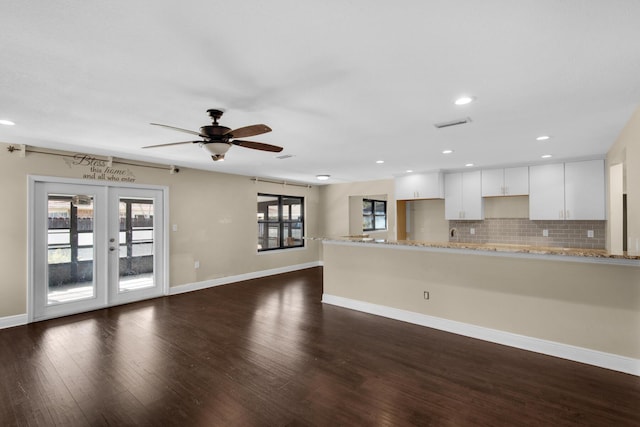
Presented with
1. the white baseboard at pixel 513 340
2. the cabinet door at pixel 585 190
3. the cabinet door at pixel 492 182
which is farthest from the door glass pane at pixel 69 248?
the cabinet door at pixel 585 190

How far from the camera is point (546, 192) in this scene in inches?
201

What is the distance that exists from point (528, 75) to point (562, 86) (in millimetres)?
395

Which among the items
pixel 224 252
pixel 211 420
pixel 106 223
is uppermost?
pixel 106 223

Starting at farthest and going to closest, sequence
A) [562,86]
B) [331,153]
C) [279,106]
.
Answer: [331,153] < [279,106] < [562,86]

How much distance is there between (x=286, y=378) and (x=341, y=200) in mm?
5851

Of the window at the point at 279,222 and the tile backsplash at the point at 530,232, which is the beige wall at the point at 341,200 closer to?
the window at the point at 279,222

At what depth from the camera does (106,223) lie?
466 centimetres

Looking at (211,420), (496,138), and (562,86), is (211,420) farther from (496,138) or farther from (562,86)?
(496,138)

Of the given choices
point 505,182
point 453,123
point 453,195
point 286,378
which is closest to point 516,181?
point 505,182

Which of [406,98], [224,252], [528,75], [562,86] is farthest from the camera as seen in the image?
[224,252]

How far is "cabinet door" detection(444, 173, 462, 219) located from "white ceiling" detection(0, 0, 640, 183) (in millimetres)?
2407

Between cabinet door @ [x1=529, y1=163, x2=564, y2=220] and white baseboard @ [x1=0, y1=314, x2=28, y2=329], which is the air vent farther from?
white baseboard @ [x1=0, y1=314, x2=28, y2=329]

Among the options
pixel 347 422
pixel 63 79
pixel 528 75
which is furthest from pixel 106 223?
pixel 528 75

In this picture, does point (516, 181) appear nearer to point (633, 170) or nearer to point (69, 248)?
point (633, 170)
